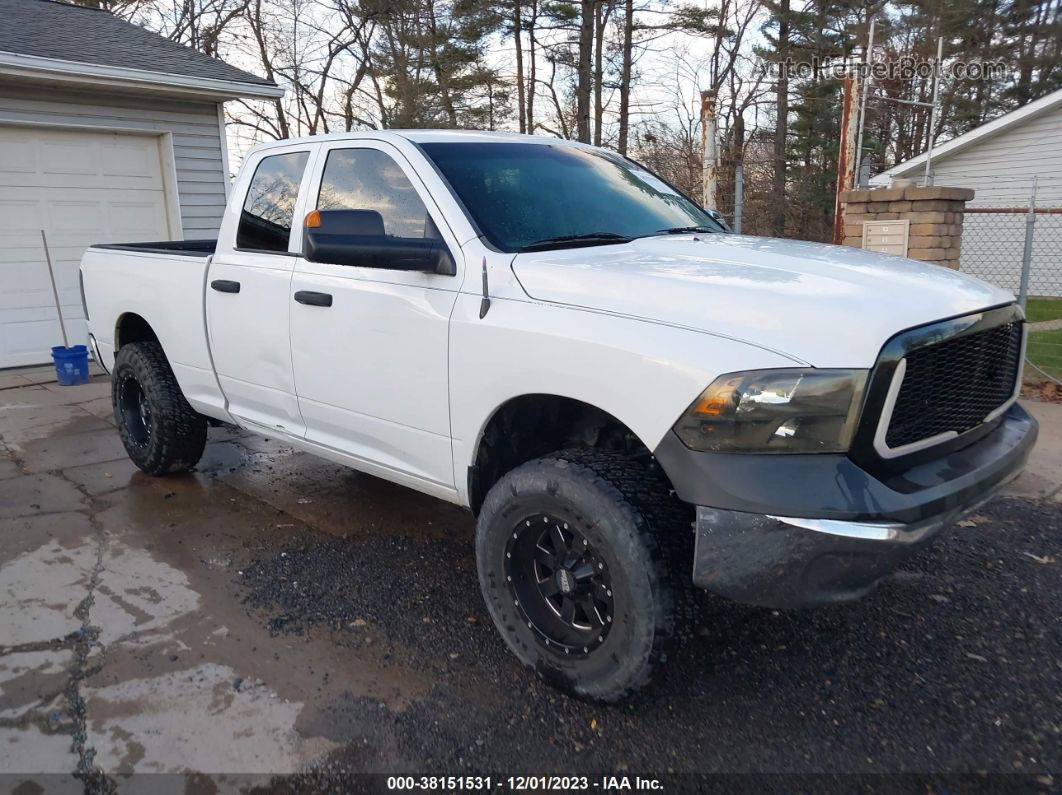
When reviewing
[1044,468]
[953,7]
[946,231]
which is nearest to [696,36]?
[953,7]

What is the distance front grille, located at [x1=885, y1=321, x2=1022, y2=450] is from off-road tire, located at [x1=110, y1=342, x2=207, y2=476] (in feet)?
13.8

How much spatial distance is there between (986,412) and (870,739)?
119cm

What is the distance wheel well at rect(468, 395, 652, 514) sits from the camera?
117 inches

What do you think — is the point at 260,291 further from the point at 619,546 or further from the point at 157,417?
the point at 619,546

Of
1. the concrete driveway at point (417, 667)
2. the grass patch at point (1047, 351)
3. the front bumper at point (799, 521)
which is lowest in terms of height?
the concrete driveway at point (417, 667)

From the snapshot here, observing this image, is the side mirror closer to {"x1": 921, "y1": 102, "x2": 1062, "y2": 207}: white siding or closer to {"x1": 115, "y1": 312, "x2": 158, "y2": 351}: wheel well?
{"x1": 115, "y1": 312, "x2": 158, "y2": 351}: wheel well

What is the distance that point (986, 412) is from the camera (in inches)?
113

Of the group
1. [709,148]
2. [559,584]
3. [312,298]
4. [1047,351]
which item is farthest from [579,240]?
[1047,351]

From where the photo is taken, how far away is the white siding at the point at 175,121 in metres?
8.74

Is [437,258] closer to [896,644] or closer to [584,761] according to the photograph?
[584,761]

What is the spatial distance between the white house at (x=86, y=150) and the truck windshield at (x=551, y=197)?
704 cm

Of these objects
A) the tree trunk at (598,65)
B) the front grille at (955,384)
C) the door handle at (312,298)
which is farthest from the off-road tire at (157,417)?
the tree trunk at (598,65)

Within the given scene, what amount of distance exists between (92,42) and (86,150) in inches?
56.2

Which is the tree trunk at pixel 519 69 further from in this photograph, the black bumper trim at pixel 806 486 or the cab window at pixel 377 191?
the black bumper trim at pixel 806 486
